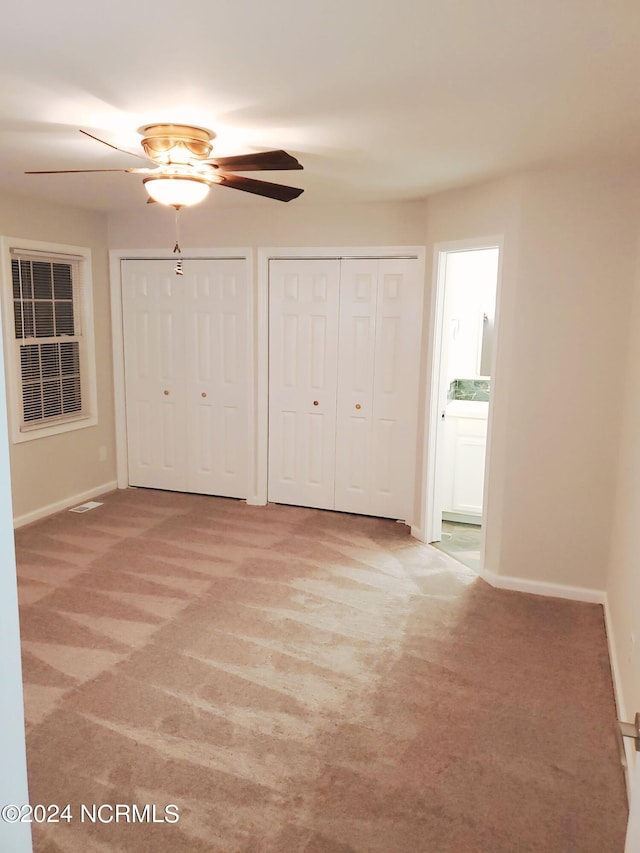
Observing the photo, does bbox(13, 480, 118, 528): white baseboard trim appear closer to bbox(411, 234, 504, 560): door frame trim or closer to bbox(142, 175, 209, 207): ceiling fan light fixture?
bbox(411, 234, 504, 560): door frame trim

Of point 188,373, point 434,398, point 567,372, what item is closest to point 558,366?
point 567,372

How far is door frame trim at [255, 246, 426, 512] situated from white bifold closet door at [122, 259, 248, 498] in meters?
0.13

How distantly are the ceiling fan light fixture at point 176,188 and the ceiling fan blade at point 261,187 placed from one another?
4.1 inches

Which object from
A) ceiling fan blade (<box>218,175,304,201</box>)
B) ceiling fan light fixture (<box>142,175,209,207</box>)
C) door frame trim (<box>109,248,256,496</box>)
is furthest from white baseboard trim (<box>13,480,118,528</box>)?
ceiling fan blade (<box>218,175,304,201</box>)

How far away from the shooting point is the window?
4719 millimetres

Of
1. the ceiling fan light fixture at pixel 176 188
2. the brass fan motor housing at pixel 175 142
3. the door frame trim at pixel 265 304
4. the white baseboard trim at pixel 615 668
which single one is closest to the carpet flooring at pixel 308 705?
the white baseboard trim at pixel 615 668

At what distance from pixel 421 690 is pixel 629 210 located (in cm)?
269

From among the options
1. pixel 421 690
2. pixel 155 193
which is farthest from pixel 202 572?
pixel 155 193

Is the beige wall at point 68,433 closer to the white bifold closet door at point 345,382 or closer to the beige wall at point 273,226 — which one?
the beige wall at point 273,226

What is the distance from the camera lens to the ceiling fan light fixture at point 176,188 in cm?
271

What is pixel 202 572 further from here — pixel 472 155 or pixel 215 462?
pixel 472 155

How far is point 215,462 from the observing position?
565 centimetres

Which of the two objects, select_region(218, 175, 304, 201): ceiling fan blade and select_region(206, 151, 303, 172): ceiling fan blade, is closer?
select_region(206, 151, 303, 172): ceiling fan blade

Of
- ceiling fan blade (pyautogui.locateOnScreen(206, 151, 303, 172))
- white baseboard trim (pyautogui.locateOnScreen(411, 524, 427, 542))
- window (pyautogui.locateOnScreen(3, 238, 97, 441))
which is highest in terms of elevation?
ceiling fan blade (pyautogui.locateOnScreen(206, 151, 303, 172))
